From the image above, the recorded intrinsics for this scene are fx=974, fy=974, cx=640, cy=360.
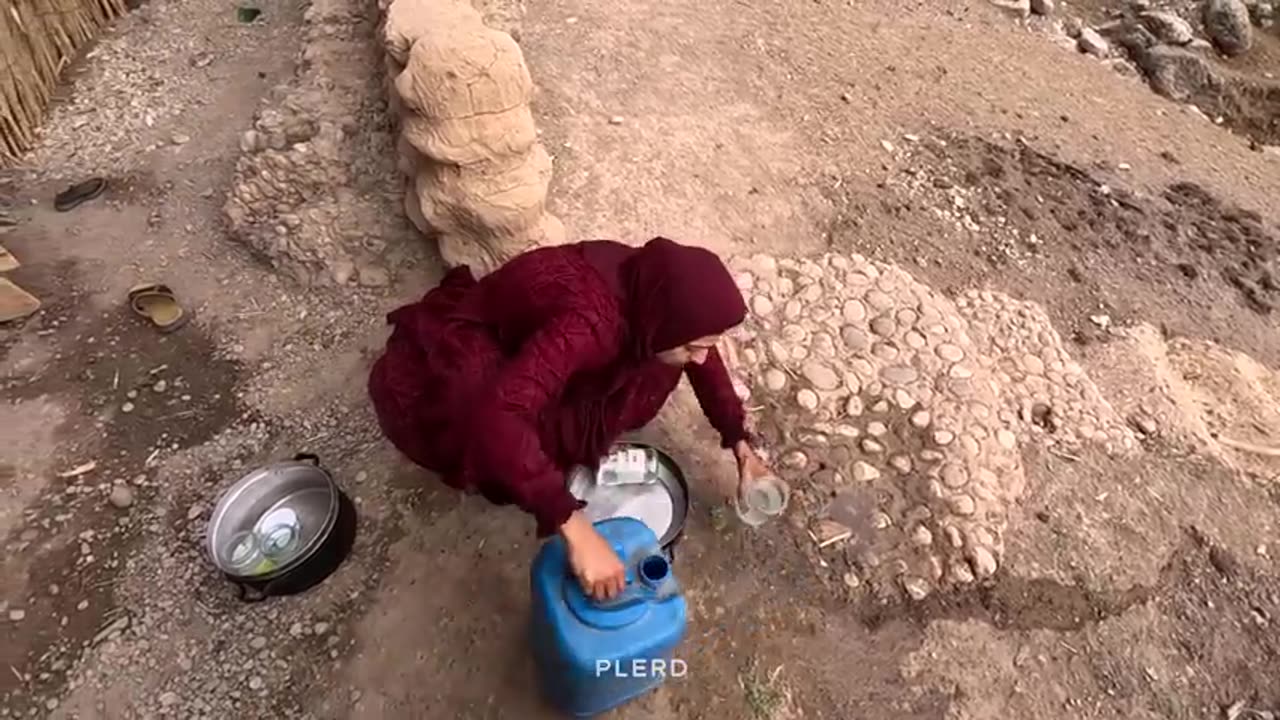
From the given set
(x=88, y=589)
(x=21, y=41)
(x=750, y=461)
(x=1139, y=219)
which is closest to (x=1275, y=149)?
(x=1139, y=219)

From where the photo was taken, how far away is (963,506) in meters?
3.04

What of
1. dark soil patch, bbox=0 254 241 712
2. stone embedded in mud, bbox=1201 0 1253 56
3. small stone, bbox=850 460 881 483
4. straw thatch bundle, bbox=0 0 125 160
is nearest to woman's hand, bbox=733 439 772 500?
small stone, bbox=850 460 881 483

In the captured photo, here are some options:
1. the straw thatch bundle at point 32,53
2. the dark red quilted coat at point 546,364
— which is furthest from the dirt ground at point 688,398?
the dark red quilted coat at point 546,364

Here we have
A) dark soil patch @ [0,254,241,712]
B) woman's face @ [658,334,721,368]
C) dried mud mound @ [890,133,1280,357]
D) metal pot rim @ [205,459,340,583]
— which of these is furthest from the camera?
dried mud mound @ [890,133,1280,357]

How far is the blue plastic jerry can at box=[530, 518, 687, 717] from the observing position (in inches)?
84.1

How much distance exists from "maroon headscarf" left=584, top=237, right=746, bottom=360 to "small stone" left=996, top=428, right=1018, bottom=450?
4.61 ft

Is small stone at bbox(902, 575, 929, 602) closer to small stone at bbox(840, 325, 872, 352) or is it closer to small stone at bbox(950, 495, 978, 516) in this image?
small stone at bbox(950, 495, 978, 516)

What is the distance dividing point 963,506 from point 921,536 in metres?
0.18

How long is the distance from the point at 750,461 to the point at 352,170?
2022 mm

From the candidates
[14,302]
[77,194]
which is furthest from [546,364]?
[77,194]

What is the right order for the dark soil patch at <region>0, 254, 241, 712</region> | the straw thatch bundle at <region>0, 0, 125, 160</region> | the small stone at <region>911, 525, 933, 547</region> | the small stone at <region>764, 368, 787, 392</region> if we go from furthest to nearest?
the straw thatch bundle at <region>0, 0, 125, 160</region> < the small stone at <region>764, 368, 787, 392</region> < the small stone at <region>911, 525, 933, 547</region> < the dark soil patch at <region>0, 254, 241, 712</region>

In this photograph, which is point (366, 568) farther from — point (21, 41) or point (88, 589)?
point (21, 41)

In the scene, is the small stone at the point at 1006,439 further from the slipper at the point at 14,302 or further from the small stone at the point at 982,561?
the slipper at the point at 14,302

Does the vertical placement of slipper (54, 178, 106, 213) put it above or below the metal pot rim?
above
